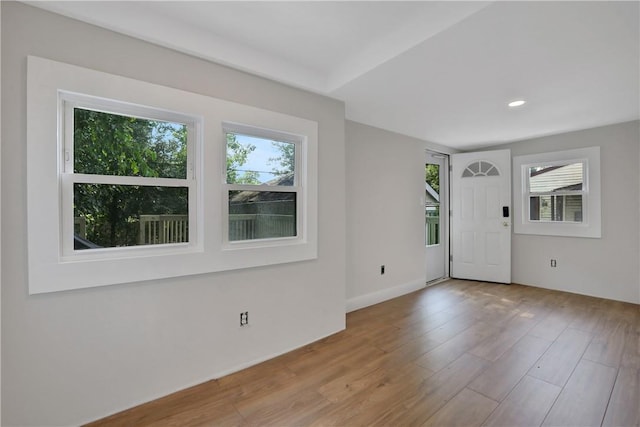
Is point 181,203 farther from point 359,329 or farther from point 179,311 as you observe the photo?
point 359,329

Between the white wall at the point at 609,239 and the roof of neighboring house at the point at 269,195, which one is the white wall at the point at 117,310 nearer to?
the roof of neighboring house at the point at 269,195

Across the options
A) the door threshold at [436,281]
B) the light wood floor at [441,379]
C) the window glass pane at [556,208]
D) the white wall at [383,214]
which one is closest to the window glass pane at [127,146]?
the light wood floor at [441,379]

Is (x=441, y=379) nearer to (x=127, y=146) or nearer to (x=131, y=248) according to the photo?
(x=131, y=248)

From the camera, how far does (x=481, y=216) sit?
458 cm

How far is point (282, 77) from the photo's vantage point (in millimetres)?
2311

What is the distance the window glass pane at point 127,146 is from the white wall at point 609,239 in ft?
16.2

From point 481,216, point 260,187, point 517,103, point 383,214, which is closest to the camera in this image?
point 260,187

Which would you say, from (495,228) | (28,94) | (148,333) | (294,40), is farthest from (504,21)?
(495,228)

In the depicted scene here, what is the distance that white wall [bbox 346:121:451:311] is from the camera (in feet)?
11.3

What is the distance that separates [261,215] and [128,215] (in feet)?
3.14

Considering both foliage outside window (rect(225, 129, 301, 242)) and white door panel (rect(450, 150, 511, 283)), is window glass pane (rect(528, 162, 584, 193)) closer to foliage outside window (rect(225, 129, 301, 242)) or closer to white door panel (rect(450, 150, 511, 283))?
white door panel (rect(450, 150, 511, 283))

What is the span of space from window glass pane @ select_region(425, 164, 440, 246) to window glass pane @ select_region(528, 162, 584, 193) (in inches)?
53.0

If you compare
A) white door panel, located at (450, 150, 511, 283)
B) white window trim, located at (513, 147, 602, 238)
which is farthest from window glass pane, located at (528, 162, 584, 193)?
white door panel, located at (450, 150, 511, 283)

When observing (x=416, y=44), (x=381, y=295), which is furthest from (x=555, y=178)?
(x=416, y=44)
